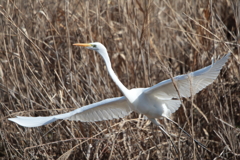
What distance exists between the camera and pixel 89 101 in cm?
290

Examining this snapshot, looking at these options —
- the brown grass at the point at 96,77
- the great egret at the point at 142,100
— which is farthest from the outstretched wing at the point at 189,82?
the brown grass at the point at 96,77

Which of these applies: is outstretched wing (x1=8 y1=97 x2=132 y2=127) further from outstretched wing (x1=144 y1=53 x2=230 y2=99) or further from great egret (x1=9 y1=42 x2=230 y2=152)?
outstretched wing (x1=144 y1=53 x2=230 y2=99)

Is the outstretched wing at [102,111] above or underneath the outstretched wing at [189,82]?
underneath

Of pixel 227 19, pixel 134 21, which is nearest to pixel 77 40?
pixel 134 21

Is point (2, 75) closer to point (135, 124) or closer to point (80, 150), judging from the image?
point (80, 150)

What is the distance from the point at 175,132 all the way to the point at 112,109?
592 mm

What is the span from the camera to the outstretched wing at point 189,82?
83.1 inches

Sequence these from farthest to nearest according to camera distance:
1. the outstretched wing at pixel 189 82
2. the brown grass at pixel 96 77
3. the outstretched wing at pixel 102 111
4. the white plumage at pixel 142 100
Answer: the brown grass at pixel 96 77 < the outstretched wing at pixel 102 111 < the white plumage at pixel 142 100 < the outstretched wing at pixel 189 82

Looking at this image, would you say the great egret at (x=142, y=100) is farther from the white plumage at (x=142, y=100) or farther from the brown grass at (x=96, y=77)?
the brown grass at (x=96, y=77)

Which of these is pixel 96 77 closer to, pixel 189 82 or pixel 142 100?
pixel 142 100

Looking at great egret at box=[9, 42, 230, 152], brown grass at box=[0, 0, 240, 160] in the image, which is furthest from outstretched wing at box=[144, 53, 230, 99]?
brown grass at box=[0, 0, 240, 160]

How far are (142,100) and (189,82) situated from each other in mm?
398

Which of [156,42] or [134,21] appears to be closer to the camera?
[134,21]

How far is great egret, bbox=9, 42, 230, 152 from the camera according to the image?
222cm
